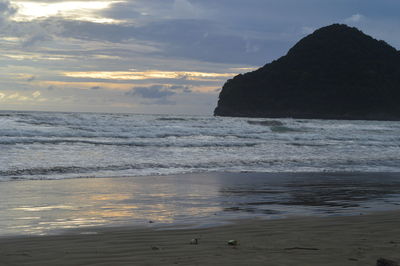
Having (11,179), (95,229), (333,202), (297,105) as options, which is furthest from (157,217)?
(297,105)

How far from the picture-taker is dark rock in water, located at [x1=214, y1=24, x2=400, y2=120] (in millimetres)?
103188

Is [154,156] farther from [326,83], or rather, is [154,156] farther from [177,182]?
[326,83]

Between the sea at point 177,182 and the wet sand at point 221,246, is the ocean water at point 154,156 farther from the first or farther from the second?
the wet sand at point 221,246

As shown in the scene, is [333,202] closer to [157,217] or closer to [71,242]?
[157,217]

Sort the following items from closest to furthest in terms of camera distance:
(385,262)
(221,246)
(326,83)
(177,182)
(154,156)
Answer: (385,262), (221,246), (177,182), (154,156), (326,83)

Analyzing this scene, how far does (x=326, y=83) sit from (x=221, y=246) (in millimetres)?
106443

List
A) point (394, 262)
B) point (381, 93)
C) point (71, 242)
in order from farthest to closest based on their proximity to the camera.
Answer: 1. point (381, 93)
2. point (71, 242)
3. point (394, 262)

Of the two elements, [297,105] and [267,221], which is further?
[297,105]

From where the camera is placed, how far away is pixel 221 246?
214 inches

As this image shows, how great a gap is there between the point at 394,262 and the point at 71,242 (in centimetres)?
353

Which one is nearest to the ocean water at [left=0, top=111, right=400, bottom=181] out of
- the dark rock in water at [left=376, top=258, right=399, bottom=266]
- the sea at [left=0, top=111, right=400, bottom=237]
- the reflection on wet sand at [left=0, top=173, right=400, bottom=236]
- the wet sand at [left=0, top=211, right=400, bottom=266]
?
the sea at [left=0, top=111, right=400, bottom=237]

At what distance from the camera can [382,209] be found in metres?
8.55

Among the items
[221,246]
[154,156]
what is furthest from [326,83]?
[221,246]

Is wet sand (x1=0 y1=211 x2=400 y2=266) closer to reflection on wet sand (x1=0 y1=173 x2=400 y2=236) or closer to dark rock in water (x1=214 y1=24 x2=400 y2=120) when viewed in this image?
reflection on wet sand (x1=0 y1=173 x2=400 y2=236)
